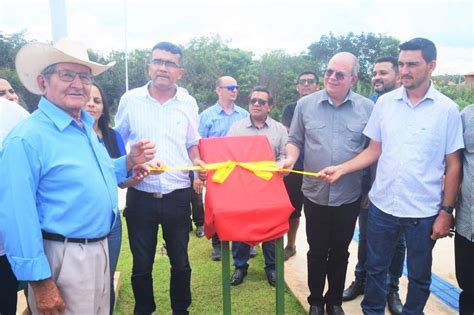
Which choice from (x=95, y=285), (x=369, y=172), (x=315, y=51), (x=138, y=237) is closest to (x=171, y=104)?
(x=138, y=237)

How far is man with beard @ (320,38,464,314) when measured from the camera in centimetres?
275

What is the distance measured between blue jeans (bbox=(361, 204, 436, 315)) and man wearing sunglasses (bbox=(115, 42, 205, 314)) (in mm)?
1537

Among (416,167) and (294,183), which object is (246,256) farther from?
(416,167)

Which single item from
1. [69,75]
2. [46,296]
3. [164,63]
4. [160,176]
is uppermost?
[164,63]

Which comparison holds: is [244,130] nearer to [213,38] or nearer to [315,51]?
[213,38]

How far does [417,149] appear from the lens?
9.11 ft

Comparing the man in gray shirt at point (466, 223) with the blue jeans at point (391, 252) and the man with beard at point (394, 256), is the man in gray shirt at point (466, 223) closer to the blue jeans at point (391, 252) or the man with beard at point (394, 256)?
the blue jeans at point (391, 252)

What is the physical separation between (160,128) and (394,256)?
244 centimetres

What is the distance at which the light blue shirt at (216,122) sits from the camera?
5.23 m

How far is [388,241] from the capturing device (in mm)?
2996

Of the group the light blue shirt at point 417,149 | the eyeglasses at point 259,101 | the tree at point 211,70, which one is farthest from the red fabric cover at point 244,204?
the tree at point 211,70

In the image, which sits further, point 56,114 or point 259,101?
point 259,101

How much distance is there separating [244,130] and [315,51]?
31881mm

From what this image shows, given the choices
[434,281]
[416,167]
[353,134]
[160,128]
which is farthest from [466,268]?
[160,128]
